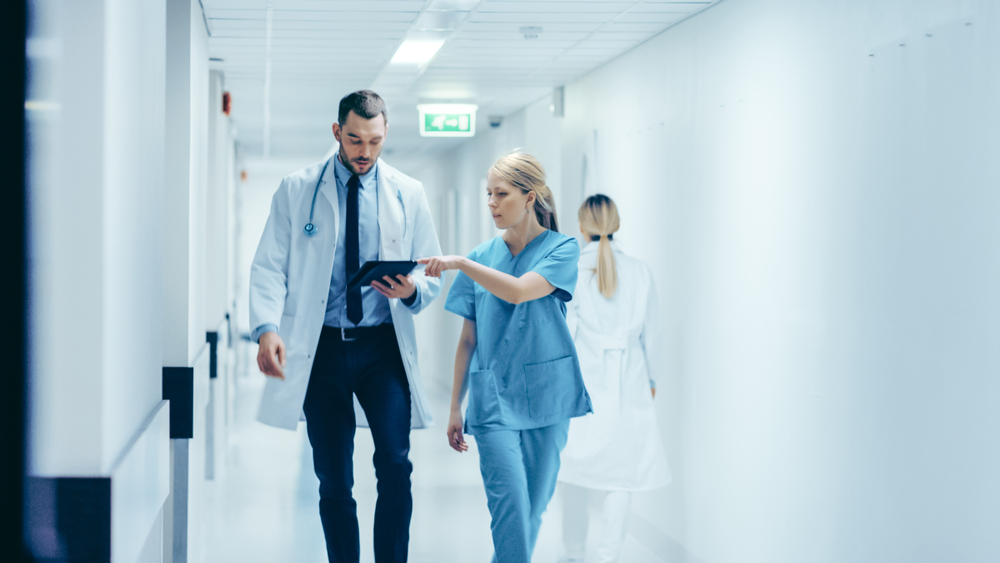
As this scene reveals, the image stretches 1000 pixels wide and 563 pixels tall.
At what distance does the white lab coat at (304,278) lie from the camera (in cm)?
273

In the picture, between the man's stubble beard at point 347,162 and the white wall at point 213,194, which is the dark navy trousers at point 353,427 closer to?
the man's stubble beard at point 347,162

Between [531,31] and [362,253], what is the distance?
90.1 inches

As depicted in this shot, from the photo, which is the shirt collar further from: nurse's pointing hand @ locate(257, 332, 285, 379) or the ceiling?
the ceiling

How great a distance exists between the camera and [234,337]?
964cm

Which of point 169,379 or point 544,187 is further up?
point 544,187

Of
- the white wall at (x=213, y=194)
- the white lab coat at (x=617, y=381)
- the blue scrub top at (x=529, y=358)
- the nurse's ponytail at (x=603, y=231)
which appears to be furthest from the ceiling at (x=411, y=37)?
the blue scrub top at (x=529, y=358)

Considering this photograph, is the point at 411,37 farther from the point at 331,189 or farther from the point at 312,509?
the point at 312,509

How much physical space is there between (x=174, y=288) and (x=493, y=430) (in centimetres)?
153

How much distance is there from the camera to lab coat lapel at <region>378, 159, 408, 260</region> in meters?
2.85

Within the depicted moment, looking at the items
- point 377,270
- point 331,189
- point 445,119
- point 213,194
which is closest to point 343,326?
point 377,270

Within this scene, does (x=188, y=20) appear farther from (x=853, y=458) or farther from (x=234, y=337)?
(x=234, y=337)

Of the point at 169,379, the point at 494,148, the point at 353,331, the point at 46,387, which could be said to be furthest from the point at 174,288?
the point at 494,148

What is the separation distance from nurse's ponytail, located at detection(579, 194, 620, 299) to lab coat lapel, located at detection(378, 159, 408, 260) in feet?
4.49

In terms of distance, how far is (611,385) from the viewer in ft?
13.2
